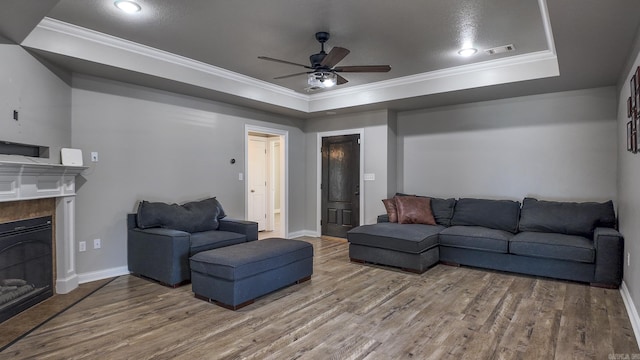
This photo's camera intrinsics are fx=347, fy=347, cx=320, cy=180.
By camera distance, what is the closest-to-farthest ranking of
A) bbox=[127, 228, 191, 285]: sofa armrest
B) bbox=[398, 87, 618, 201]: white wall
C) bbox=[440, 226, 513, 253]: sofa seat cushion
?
bbox=[127, 228, 191, 285]: sofa armrest
bbox=[440, 226, 513, 253]: sofa seat cushion
bbox=[398, 87, 618, 201]: white wall

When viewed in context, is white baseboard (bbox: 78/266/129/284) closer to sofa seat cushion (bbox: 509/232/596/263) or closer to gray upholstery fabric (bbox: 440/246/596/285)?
gray upholstery fabric (bbox: 440/246/596/285)

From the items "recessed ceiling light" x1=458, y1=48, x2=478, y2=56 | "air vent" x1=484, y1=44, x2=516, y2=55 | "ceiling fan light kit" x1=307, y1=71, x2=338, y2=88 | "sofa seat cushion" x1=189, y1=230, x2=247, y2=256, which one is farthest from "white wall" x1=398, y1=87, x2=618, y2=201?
"sofa seat cushion" x1=189, y1=230, x2=247, y2=256

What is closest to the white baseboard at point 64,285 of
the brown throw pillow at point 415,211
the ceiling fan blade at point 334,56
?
the ceiling fan blade at point 334,56

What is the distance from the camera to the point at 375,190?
6012 mm

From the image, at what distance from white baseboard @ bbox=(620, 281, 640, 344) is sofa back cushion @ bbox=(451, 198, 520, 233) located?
1.34 metres

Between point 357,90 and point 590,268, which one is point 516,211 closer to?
point 590,268

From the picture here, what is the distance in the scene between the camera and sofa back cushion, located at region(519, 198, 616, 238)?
13.3ft

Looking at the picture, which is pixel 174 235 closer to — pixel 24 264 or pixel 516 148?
pixel 24 264

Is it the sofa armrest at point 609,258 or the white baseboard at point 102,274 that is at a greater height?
the sofa armrest at point 609,258

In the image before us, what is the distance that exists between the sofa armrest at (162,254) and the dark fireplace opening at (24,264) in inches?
32.3

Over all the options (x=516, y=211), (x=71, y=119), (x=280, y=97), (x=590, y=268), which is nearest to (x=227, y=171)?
(x=280, y=97)

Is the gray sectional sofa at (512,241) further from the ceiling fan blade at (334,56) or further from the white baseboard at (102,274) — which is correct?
the white baseboard at (102,274)

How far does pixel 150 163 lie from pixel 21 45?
1.79 meters

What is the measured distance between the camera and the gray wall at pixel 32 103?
2.86 metres
